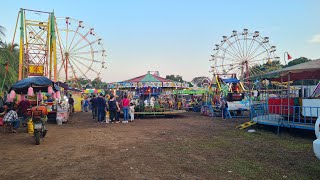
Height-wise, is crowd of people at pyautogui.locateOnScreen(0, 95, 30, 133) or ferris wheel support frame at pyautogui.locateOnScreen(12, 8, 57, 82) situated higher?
ferris wheel support frame at pyautogui.locateOnScreen(12, 8, 57, 82)

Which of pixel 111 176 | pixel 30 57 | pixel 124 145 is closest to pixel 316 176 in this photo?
pixel 111 176

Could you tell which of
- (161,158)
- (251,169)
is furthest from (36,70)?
(251,169)

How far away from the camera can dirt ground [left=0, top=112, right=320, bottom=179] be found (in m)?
4.74

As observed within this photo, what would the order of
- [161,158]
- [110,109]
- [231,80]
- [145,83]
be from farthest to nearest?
[231,80] → [145,83] → [110,109] → [161,158]

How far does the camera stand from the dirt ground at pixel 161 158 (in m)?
4.74

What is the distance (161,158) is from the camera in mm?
5930

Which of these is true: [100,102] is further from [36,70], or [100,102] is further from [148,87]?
[36,70]

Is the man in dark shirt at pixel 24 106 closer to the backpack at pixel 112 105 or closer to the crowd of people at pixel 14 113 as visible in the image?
the crowd of people at pixel 14 113

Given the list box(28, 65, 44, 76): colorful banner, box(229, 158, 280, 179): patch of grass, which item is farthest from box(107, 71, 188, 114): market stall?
box(229, 158, 280, 179): patch of grass

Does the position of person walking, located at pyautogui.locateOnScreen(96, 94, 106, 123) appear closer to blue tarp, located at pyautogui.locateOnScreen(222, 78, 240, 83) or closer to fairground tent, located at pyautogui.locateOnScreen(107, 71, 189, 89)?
fairground tent, located at pyautogui.locateOnScreen(107, 71, 189, 89)

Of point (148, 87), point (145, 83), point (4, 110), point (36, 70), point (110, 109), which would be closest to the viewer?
point (4, 110)

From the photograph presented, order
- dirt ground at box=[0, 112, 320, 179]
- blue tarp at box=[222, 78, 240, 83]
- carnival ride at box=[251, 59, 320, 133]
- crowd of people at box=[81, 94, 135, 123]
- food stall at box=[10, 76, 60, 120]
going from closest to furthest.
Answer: dirt ground at box=[0, 112, 320, 179] → carnival ride at box=[251, 59, 320, 133] → food stall at box=[10, 76, 60, 120] → crowd of people at box=[81, 94, 135, 123] → blue tarp at box=[222, 78, 240, 83]

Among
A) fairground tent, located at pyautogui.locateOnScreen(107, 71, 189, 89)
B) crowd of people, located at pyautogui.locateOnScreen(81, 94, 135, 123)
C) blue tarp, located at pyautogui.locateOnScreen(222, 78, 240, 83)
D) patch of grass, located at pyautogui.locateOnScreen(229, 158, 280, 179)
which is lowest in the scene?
patch of grass, located at pyautogui.locateOnScreen(229, 158, 280, 179)

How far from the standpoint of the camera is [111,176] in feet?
15.1
